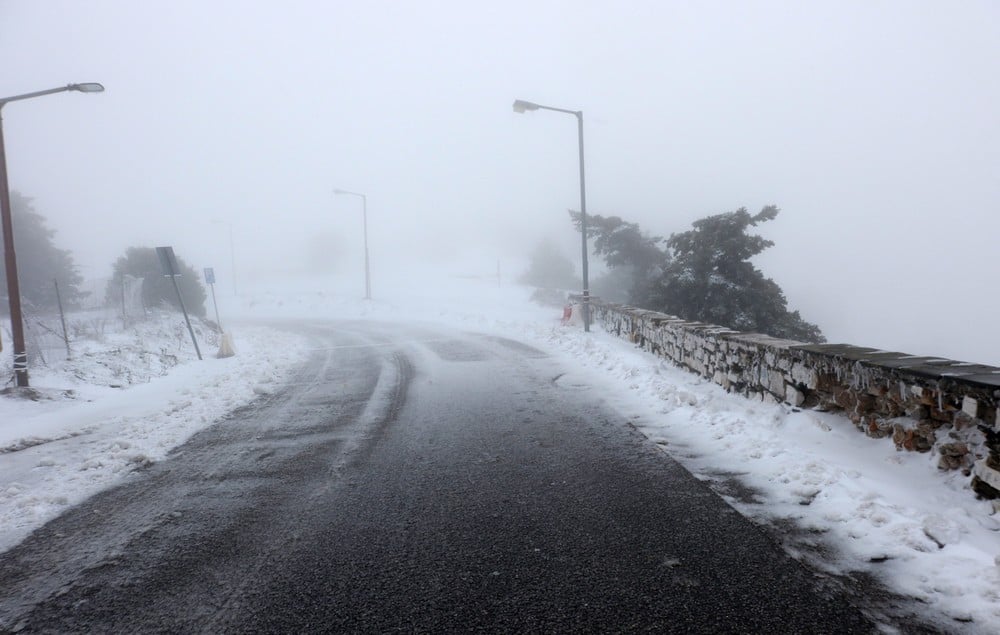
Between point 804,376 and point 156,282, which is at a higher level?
point 156,282

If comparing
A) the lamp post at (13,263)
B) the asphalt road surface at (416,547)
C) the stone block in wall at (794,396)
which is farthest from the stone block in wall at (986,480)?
the lamp post at (13,263)

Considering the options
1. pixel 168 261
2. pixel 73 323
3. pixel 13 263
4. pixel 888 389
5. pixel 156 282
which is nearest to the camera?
pixel 888 389

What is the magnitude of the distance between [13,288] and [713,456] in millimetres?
11727

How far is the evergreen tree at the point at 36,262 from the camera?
3138cm

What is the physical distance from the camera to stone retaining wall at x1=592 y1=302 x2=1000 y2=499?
378 centimetres

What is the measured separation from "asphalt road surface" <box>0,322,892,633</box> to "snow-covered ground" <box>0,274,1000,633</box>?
0.37 meters

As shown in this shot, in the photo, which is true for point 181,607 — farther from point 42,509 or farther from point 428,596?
point 42,509

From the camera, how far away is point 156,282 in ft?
92.9

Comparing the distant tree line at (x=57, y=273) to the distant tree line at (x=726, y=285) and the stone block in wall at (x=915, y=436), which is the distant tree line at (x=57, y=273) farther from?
the stone block in wall at (x=915, y=436)

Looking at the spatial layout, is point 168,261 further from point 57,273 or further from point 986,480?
point 57,273

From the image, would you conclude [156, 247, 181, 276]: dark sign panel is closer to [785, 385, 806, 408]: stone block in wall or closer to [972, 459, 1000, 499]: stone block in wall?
[785, 385, 806, 408]: stone block in wall

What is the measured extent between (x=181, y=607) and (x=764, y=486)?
404 centimetres

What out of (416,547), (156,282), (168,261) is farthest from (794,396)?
(156,282)

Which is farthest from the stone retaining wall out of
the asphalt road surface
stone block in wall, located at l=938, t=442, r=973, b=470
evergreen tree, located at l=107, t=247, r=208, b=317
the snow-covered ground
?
evergreen tree, located at l=107, t=247, r=208, b=317
